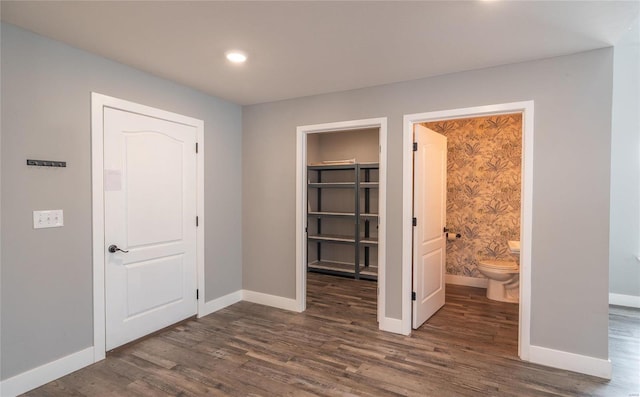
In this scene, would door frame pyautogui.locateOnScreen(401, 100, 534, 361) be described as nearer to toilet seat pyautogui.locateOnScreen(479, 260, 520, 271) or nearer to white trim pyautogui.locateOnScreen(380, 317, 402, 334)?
white trim pyautogui.locateOnScreen(380, 317, 402, 334)

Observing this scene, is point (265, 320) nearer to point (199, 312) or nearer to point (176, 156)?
point (199, 312)

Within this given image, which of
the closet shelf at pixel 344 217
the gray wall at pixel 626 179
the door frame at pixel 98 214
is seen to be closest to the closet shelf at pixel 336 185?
the closet shelf at pixel 344 217

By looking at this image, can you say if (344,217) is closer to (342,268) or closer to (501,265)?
(342,268)

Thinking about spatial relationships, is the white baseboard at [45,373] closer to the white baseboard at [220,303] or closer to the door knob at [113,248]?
the door knob at [113,248]

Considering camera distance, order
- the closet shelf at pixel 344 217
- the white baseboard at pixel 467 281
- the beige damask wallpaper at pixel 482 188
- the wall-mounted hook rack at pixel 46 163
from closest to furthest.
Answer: the wall-mounted hook rack at pixel 46 163 < the beige damask wallpaper at pixel 482 188 < the white baseboard at pixel 467 281 < the closet shelf at pixel 344 217

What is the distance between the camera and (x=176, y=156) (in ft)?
10.7

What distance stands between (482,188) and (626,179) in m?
1.56

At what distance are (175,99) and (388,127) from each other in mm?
2189

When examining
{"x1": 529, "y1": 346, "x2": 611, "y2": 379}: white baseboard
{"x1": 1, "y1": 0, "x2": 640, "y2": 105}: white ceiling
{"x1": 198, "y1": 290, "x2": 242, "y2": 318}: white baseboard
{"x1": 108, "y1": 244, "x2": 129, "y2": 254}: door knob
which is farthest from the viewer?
{"x1": 198, "y1": 290, "x2": 242, "y2": 318}: white baseboard

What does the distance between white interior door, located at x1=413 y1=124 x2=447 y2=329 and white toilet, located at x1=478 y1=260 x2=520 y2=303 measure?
0.74 meters

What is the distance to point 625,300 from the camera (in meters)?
3.89

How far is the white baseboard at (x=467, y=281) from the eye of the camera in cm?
466

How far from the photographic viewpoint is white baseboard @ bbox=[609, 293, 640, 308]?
12.6 ft

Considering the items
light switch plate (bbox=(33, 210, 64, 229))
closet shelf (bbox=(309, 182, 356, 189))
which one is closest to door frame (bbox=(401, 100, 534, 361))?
closet shelf (bbox=(309, 182, 356, 189))
